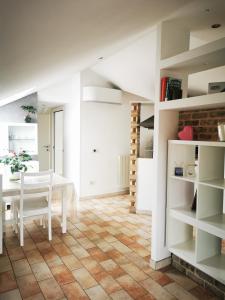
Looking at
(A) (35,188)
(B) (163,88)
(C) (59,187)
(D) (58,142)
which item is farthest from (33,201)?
(D) (58,142)

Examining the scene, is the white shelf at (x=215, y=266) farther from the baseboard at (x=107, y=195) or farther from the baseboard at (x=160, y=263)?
the baseboard at (x=107, y=195)

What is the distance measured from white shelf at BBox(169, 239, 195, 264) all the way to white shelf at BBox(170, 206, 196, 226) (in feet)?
1.06

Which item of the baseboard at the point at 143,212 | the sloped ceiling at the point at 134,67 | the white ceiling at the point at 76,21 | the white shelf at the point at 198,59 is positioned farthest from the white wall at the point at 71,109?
the white shelf at the point at 198,59

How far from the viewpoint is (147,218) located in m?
3.92

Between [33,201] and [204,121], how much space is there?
2.44 m

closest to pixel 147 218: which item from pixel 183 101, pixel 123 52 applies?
pixel 183 101

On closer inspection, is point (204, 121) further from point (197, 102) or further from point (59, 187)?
point (59, 187)

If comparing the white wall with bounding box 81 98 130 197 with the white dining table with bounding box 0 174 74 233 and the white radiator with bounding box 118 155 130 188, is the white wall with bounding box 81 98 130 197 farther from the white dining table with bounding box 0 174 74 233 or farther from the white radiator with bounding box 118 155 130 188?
the white dining table with bounding box 0 174 74 233

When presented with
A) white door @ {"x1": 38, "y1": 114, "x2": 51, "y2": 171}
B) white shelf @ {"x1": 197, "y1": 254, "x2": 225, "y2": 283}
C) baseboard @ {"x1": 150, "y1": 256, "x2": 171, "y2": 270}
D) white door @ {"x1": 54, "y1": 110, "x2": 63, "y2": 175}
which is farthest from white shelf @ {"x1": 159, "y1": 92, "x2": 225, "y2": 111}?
white door @ {"x1": 38, "y1": 114, "x2": 51, "y2": 171}

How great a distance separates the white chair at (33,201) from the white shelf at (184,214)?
1592mm

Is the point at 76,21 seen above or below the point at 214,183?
above

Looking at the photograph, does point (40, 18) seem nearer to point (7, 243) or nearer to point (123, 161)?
point (7, 243)

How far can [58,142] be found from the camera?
641 cm

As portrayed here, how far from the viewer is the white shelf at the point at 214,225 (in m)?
1.95
